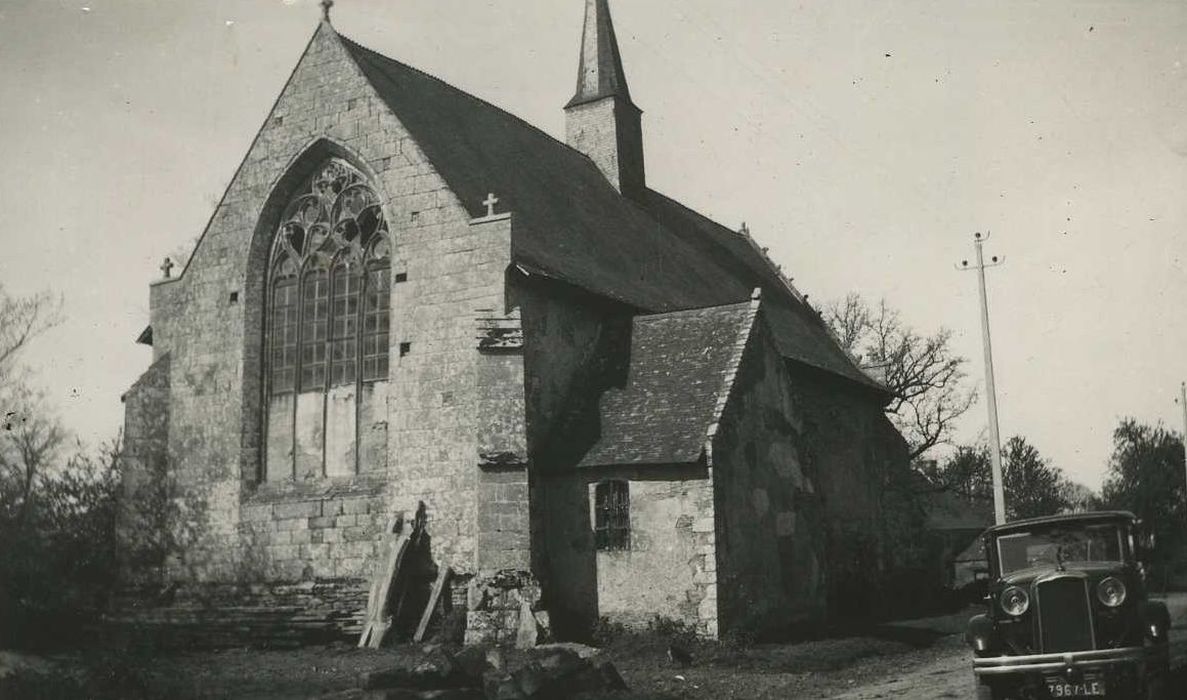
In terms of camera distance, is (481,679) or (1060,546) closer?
(1060,546)

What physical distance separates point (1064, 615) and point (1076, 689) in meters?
0.82

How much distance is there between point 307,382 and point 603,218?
8853mm

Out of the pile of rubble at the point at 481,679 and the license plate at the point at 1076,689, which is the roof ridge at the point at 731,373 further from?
the license plate at the point at 1076,689

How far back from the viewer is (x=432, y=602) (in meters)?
19.2

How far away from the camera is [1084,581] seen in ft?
37.2

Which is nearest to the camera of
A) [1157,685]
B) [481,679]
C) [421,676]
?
[1157,685]

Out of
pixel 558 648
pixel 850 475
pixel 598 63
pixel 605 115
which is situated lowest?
pixel 558 648

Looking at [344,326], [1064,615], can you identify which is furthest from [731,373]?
[1064,615]

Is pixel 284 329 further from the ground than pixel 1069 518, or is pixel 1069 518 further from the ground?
pixel 284 329

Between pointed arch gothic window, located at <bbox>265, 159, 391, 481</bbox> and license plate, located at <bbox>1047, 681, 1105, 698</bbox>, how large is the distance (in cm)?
1390

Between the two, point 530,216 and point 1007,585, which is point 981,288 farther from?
point 1007,585

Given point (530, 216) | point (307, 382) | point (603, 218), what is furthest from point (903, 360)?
point (307, 382)

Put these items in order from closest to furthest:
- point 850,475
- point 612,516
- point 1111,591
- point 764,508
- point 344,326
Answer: point 1111,591 → point 612,516 → point 764,508 → point 344,326 → point 850,475

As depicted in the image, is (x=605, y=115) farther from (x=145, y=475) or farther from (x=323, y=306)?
(x=145, y=475)
